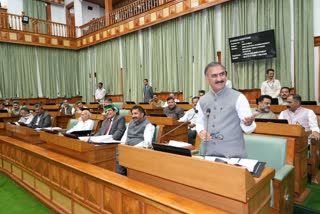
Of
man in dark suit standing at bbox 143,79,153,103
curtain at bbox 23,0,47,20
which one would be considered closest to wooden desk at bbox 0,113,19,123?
man in dark suit standing at bbox 143,79,153,103

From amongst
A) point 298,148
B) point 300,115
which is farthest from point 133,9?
point 298,148

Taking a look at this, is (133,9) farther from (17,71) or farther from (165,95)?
(17,71)

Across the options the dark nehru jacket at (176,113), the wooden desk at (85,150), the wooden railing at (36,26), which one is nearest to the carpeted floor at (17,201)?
the wooden desk at (85,150)

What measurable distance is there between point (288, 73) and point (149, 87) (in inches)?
164

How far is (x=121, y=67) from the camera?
32.4ft

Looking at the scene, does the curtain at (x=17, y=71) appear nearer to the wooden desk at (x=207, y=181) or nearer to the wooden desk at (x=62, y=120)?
the wooden desk at (x=62, y=120)

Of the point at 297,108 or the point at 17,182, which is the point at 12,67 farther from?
the point at 297,108

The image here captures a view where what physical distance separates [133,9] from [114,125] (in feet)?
22.3

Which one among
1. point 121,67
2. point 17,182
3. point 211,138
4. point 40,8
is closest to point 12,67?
point 40,8

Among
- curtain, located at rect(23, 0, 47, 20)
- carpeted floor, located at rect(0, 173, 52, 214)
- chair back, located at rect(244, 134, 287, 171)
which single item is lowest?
carpeted floor, located at rect(0, 173, 52, 214)

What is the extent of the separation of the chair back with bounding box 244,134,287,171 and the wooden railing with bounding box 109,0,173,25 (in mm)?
6548

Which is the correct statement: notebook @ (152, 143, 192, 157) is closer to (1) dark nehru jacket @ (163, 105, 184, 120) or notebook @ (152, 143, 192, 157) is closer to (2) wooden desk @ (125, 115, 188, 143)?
(2) wooden desk @ (125, 115, 188, 143)

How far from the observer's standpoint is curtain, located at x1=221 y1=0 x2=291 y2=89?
18.2 ft

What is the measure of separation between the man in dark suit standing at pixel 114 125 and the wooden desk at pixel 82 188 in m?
0.79
